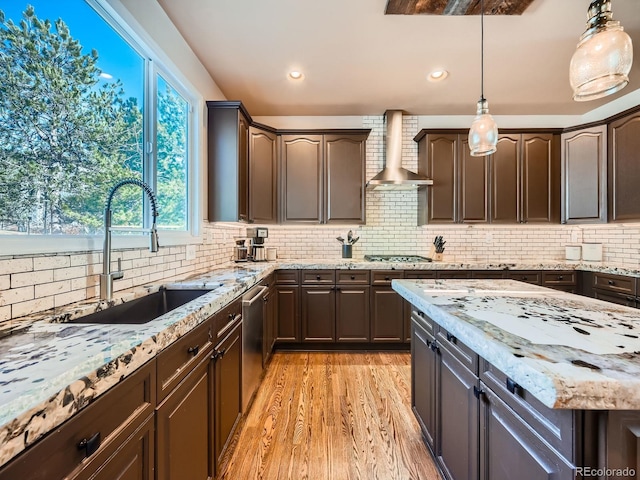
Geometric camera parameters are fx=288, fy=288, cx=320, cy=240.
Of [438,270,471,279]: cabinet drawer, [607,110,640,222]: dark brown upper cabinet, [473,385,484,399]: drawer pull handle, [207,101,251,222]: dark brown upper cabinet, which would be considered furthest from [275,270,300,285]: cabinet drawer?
[607,110,640,222]: dark brown upper cabinet

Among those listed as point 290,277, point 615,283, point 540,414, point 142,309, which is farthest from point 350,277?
point 615,283

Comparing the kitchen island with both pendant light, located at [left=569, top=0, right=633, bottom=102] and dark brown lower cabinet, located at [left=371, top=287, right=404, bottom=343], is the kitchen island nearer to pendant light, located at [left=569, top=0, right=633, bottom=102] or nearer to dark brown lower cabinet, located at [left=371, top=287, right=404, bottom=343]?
pendant light, located at [left=569, top=0, right=633, bottom=102]

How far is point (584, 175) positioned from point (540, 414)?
142 inches

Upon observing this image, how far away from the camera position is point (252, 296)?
209cm

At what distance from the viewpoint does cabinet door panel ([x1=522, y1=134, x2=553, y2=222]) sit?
340cm

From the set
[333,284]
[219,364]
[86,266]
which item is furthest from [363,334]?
[86,266]

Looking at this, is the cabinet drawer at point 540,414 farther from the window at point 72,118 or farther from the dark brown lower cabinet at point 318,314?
the dark brown lower cabinet at point 318,314

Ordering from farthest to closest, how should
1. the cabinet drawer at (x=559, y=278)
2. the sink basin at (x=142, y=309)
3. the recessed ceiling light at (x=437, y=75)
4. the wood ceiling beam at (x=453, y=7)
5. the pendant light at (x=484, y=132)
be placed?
the cabinet drawer at (x=559, y=278) < the recessed ceiling light at (x=437, y=75) < the wood ceiling beam at (x=453, y=7) < the pendant light at (x=484, y=132) < the sink basin at (x=142, y=309)

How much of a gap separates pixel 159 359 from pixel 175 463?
0.41m

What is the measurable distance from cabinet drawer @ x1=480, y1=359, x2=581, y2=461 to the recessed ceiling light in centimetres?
271

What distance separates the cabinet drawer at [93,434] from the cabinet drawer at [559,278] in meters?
3.65

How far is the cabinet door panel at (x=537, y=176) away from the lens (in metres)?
3.40

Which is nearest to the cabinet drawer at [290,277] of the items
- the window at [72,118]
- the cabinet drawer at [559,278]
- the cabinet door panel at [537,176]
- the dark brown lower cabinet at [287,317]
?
the dark brown lower cabinet at [287,317]

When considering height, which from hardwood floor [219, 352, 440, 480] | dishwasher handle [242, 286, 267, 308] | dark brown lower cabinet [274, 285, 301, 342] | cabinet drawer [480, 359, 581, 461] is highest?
dishwasher handle [242, 286, 267, 308]
